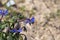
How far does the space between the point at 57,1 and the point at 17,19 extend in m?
1.07

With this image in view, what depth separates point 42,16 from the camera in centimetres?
348

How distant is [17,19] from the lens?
2.97 m

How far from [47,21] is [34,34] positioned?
36cm

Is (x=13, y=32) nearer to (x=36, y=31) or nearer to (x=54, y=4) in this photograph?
(x=36, y=31)

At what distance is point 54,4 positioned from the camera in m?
3.78

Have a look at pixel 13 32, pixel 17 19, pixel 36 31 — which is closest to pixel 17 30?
pixel 13 32

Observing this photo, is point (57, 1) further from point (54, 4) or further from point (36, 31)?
point (36, 31)

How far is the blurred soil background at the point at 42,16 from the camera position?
3131mm

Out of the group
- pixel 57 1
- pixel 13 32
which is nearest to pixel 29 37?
pixel 13 32

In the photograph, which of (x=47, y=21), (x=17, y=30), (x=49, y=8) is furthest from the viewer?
(x=49, y=8)

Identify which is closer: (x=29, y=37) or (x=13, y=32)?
(x=13, y=32)

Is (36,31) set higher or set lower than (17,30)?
lower

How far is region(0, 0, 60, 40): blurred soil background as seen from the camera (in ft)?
10.3

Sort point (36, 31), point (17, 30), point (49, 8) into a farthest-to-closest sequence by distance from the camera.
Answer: point (49, 8)
point (36, 31)
point (17, 30)
